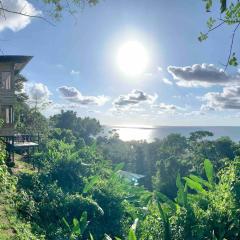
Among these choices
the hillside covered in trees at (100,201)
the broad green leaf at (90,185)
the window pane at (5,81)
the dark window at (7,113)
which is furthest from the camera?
the dark window at (7,113)

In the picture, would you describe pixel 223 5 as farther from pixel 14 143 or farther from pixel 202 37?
pixel 14 143

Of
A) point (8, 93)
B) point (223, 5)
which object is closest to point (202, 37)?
point (223, 5)

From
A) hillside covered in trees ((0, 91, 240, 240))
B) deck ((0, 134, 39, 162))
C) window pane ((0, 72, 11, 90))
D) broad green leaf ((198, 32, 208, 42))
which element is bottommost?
hillside covered in trees ((0, 91, 240, 240))

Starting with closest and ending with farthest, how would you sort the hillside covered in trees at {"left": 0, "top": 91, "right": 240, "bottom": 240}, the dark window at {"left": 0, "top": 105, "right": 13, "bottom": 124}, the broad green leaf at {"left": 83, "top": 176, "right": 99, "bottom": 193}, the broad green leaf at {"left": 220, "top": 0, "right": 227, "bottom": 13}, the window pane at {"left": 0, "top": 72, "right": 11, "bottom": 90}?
the broad green leaf at {"left": 220, "top": 0, "right": 227, "bottom": 13}, the hillside covered in trees at {"left": 0, "top": 91, "right": 240, "bottom": 240}, the broad green leaf at {"left": 83, "top": 176, "right": 99, "bottom": 193}, the window pane at {"left": 0, "top": 72, "right": 11, "bottom": 90}, the dark window at {"left": 0, "top": 105, "right": 13, "bottom": 124}

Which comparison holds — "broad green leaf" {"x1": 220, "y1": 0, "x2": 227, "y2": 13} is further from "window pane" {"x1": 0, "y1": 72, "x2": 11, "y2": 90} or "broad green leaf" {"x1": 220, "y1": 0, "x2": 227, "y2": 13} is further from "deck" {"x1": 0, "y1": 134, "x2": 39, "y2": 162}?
"window pane" {"x1": 0, "y1": 72, "x2": 11, "y2": 90}

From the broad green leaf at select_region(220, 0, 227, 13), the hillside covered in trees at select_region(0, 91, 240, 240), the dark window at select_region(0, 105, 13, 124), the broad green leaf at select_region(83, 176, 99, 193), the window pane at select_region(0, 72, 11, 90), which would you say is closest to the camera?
the broad green leaf at select_region(220, 0, 227, 13)

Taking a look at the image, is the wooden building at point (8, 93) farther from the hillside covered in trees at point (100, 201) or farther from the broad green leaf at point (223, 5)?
the broad green leaf at point (223, 5)

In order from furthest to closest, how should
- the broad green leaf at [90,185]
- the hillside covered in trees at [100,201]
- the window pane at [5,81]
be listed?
the window pane at [5,81]
the broad green leaf at [90,185]
the hillside covered in trees at [100,201]

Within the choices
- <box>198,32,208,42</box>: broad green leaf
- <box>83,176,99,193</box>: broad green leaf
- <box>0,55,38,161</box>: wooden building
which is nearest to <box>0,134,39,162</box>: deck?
<box>0,55,38,161</box>: wooden building

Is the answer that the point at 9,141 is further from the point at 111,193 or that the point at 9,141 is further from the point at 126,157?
the point at 126,157

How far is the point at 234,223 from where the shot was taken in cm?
1262

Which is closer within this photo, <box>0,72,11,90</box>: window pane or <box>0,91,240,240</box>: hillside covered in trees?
<box>0,91,240,240</box>: hillside covered in trees

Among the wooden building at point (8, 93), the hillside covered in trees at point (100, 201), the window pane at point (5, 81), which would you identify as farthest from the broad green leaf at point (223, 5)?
the window pane at point (5, 81)

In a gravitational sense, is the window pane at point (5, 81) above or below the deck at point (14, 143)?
above
